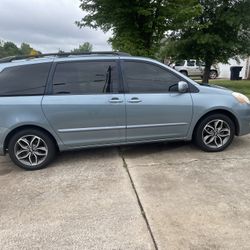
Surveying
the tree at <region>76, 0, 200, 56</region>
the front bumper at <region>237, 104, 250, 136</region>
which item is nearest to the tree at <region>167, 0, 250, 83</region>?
the tree at <region>76, 0, 200, 56</region>

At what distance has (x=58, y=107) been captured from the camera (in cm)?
486

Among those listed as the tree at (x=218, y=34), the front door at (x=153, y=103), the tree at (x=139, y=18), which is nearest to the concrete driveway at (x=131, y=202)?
the front door at (x=153, y=103)

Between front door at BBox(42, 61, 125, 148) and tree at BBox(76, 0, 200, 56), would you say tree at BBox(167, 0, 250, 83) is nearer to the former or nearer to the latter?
tree at BBox(76, 0, 200, 56)

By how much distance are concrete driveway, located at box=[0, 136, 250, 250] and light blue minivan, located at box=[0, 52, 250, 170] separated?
13.8 inches

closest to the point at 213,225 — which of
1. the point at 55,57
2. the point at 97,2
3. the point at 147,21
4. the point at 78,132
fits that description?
the point at 78,132

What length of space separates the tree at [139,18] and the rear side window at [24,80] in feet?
21.2

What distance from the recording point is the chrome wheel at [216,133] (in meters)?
5.39

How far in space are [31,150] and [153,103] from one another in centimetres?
207

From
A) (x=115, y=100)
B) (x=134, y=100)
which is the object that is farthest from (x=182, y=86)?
(x=115, y=100)

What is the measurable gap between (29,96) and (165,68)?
7.35 feet

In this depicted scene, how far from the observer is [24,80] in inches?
194

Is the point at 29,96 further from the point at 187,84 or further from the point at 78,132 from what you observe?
the point at 187,84

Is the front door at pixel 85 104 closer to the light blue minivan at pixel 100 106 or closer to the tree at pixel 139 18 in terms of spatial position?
the light blue minivan at pixel 100 106

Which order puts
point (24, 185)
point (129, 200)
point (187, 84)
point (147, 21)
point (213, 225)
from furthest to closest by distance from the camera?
point (147, 21), point (187, 84), point (24, 185), point (129, 200), point (213, 225)
